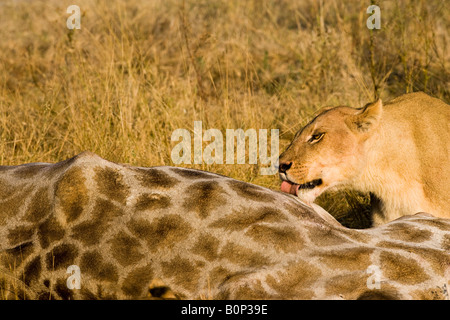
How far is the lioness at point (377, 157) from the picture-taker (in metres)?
4.52

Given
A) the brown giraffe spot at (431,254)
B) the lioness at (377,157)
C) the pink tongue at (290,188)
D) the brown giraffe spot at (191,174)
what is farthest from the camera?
the pink tongue at (290,188)

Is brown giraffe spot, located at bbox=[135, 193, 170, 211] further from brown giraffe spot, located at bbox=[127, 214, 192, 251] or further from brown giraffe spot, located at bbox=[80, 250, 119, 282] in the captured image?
brown giraffe spot, located at bbox=[80, 250, 119, 282]

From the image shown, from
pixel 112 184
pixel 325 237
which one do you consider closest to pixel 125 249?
pixel 112 184

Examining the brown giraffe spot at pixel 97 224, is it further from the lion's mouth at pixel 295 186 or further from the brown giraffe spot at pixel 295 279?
the lion's mouth at pixel 295 186

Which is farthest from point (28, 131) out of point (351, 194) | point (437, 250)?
point (437, 250)

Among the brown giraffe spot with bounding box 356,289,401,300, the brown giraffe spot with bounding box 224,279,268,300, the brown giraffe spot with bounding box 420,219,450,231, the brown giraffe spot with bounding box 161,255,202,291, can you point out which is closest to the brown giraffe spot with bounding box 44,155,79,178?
the brown giraffe spot with bounding box 161,255,202,291

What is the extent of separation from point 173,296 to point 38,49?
277 inches

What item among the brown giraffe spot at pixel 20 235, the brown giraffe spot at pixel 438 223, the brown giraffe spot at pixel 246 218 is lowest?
the brown giraffe spot at pixel 438 223

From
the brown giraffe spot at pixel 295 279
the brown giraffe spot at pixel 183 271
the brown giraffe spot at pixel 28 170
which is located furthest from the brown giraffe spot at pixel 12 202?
the brown giraffe spot at pixel 295 279

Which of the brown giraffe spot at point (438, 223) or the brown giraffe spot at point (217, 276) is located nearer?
the brown giraffe spot at point (217, 276)

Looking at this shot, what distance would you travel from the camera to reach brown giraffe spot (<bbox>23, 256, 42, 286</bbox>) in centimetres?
320

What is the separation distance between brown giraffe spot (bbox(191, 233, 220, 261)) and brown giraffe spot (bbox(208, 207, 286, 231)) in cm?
7

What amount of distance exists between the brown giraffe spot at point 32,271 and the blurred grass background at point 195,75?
2482 millimetres
